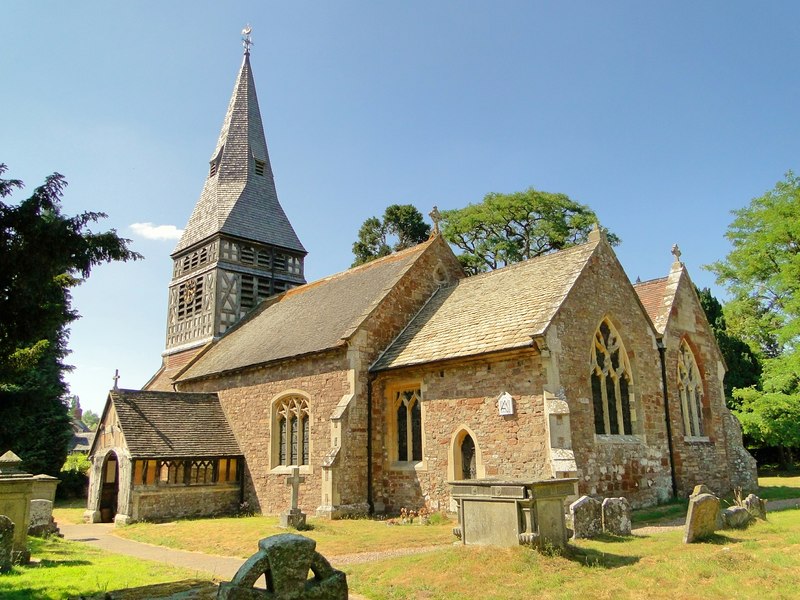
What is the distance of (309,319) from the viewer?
2245cm

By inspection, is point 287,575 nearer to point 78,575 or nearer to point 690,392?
point 78,575

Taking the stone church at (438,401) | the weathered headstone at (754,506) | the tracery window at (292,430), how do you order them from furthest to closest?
the tracery window at (292,430) < the stone church at (438,401) < the weathered headstone at (754,506)

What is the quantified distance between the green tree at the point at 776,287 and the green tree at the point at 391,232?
21.0 meters

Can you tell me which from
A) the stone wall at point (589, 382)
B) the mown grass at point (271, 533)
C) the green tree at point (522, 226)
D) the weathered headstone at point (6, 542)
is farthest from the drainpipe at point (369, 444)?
the green tree at point (522, 226)

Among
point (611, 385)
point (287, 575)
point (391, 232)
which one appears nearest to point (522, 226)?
point (391, 232)

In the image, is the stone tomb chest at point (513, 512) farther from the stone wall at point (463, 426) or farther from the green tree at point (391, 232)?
the green tree at point (391, 232)

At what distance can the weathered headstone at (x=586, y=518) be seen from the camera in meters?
11.6

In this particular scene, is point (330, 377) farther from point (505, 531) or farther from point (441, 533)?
point (505, 531)

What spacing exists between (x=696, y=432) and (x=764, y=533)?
868 centimetres

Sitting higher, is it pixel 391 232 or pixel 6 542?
pixel 391 232

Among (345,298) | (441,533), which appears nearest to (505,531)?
(441,533)

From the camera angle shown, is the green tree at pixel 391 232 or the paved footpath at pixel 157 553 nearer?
the paved footpath at pixel 157 553

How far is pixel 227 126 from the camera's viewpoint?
35.9m

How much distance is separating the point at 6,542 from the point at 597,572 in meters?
9.20
